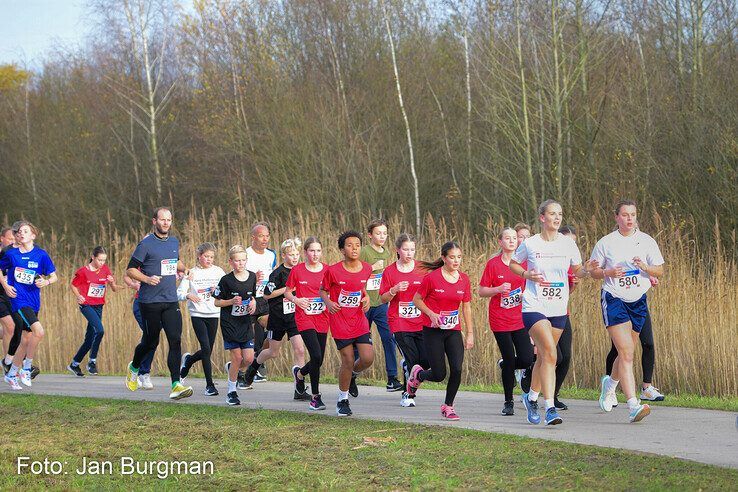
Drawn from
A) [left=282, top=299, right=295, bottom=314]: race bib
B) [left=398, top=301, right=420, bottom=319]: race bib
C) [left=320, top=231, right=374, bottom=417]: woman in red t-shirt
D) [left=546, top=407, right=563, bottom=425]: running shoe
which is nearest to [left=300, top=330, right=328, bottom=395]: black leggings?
[left=320, top=231, right=374, bottom=417]: woman in red t-shirt

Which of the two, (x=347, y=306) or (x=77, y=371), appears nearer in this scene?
(x=347, y=306)

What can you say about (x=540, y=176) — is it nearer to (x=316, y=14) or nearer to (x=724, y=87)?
(x=724, y=87)

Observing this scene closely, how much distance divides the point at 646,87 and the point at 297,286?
42.5ft

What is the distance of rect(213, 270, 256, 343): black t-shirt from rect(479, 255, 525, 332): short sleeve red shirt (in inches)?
112

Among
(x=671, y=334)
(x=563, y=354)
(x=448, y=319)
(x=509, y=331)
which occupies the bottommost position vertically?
(x=563, y=354)

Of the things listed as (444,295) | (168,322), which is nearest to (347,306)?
(444,295)

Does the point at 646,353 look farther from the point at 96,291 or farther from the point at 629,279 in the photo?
the point at 96,291

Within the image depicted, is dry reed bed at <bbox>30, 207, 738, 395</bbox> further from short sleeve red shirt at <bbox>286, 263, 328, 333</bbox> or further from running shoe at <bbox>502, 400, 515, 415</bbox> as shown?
short sleeve red shirt at <bbox>286, 263, 328, 333</bbox>

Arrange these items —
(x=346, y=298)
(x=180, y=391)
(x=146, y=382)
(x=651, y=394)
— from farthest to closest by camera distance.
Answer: (x=146, y=382) < (x=180, y=391) < (x=651, y=394) < (x=346, y=298)

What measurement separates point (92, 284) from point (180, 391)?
4.93 m

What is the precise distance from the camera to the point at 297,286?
1106 cm

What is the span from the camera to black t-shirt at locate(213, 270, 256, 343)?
1211cm

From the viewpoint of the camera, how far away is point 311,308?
10.9 metres

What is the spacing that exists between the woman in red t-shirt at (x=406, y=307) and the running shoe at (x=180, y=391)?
226cm
